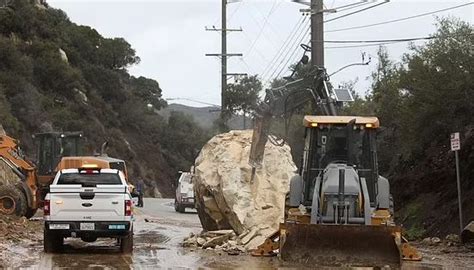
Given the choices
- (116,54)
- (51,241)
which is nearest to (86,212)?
(51,241)

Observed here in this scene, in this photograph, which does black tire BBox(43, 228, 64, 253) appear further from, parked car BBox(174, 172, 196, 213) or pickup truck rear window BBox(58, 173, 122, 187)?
parked car BBox(174, 172, 196, 213)

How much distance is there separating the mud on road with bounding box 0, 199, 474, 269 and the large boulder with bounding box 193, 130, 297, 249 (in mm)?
1447

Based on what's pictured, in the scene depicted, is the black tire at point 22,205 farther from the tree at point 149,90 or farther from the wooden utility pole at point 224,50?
the tree at point 149,90

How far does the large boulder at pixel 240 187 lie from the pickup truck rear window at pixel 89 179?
3.73 metres

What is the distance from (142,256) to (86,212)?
5.43 ft

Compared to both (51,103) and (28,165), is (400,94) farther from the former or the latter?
(51,103)

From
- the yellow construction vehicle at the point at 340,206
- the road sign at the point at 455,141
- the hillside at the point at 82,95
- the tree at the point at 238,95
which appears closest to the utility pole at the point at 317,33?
the road sign at the point at 455,141

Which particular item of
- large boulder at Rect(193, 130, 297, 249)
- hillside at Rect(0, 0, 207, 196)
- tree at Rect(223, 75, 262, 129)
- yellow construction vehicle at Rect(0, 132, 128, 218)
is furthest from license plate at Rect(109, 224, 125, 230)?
tree at Rect(223, 75, 262, 129)

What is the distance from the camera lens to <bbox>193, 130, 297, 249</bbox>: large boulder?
76.4 ft

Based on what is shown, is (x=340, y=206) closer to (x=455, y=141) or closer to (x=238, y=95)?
(x=455, y=141)

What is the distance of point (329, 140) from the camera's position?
716 inches

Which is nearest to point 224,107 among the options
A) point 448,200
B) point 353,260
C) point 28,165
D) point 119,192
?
point 28,165

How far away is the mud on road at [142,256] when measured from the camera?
1773 cm

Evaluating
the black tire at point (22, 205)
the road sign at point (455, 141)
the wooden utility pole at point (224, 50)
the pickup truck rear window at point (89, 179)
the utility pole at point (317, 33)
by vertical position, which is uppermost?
the wooden utility pole at point (224, 50)
